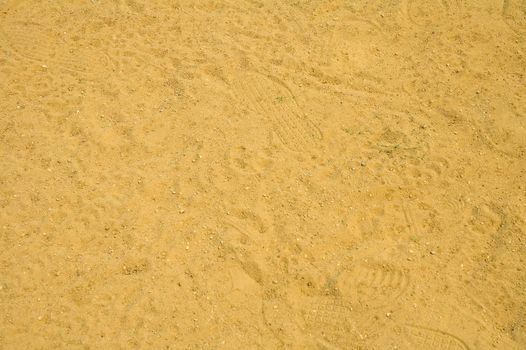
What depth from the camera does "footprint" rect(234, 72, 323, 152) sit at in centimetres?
485

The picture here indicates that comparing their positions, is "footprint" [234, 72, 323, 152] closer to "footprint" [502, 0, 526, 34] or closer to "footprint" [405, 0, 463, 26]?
"footprint" [405, 0, 463, 26]

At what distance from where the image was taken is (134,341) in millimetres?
3742

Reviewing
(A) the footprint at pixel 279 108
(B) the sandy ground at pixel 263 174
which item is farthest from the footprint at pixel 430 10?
(A) the footprint at pixel 279 108

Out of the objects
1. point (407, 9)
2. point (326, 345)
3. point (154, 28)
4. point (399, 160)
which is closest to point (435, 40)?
point (407, 9)

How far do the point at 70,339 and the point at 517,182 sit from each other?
396cm

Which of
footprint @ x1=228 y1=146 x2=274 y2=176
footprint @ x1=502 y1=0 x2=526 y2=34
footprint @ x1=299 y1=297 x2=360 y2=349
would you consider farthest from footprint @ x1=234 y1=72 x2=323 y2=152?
footprint @ x1=502 y1=0 x2=526 y2=34

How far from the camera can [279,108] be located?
508 cm

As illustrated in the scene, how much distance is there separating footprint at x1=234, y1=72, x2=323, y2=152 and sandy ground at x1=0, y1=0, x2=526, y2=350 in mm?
17

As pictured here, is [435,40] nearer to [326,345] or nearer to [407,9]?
[407,9]

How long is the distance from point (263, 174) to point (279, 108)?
824 mm

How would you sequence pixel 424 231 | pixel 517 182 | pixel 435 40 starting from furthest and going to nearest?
1. pixel 435 40
2. pixel 517 182
3. pixel 424 231

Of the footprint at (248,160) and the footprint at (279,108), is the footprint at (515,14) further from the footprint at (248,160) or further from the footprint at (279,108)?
the footprint at (248,160)

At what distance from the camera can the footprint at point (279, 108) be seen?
4852 millimetres

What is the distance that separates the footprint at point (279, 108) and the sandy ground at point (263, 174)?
0.7 inches
